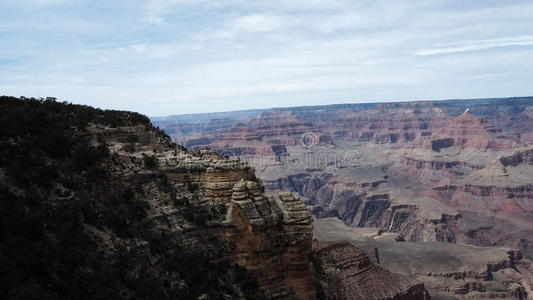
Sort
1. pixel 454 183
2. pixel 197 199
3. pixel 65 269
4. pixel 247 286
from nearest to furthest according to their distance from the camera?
pixel 65 269, pixel 247 286, pixel 197 199, pixel 454 183

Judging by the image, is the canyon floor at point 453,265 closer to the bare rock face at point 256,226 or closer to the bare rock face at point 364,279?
the bare rock face at point 364,279

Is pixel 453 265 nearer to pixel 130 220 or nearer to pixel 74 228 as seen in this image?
pixel 130 220

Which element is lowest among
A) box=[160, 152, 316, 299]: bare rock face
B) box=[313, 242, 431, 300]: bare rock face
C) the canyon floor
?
the canyon floor

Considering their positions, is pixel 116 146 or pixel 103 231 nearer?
pixel 103 231

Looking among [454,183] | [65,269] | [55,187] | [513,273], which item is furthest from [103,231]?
[454,183]

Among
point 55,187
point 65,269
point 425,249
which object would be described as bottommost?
point 425,249

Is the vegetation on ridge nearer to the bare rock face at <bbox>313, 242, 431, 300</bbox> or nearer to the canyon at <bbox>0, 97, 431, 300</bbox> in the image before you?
the canyon at <bbox>0, 97, 431, 300</bbox>

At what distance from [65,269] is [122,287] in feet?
7.59

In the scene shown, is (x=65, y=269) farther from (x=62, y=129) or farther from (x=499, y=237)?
(x=499, y=237)

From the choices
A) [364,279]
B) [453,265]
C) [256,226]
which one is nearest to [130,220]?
[256,226]

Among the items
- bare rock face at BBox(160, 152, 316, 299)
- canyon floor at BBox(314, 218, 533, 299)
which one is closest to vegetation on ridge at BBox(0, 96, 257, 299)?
bare rock face at BBox(160, 152, 316, 299)

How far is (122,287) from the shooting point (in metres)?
16.0

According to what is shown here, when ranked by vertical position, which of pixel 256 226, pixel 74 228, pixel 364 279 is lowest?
pixel 364 279

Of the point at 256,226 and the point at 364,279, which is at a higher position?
the point at 256,226
